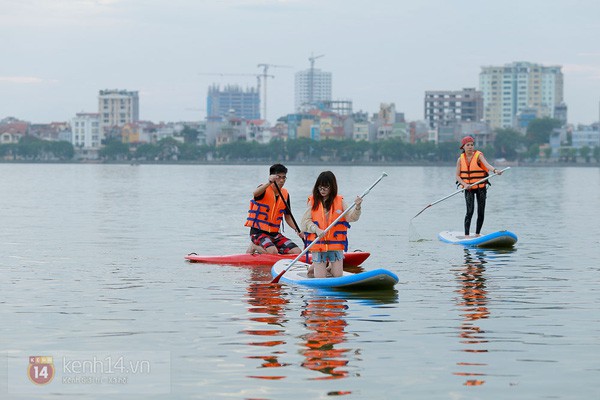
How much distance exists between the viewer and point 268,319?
Answer: 1304cm

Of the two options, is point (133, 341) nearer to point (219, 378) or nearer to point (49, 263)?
point (219, 378)

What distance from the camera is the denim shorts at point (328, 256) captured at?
15265mm

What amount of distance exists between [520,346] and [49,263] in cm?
997

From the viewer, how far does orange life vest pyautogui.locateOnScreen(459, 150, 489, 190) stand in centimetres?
2191

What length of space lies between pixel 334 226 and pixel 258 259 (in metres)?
3.75

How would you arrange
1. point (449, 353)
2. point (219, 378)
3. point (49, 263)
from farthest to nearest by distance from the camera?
point (49, 263) < point (449, 353) < point (219, 378)

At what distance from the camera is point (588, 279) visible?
56.5 ft

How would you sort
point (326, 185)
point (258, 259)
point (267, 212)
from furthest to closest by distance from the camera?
1. point (258, 259)
2. point (267, 212)
3. point (326, 185)

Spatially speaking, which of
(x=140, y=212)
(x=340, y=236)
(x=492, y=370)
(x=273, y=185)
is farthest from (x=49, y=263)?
(x=140, y=212)

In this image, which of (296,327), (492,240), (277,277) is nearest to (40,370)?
(296,327)

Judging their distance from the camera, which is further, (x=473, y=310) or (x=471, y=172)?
(x=471, y=172)

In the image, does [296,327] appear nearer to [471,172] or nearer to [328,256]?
[328,256]

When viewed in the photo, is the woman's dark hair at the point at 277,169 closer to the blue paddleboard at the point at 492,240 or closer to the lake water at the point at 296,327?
the lake water at the point at 296,327

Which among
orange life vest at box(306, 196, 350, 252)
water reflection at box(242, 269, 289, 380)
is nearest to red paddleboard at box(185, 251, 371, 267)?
water reflection at box(242, 269, 289, 380)
